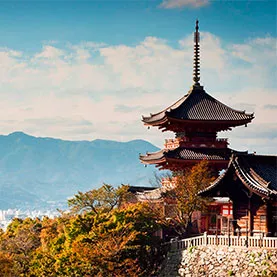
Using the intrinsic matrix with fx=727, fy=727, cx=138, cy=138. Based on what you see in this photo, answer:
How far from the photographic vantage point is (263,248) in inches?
1144

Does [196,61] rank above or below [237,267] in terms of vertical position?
above

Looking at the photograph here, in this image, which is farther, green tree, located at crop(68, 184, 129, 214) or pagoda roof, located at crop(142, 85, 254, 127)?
pagoda roof, located at crop(142, 85, 254, 127)

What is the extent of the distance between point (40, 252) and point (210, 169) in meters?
10.6

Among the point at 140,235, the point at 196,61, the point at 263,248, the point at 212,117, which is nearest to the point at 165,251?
the point at 140,235

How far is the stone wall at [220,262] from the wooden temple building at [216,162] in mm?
1274

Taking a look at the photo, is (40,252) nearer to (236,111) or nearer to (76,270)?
(76,270)

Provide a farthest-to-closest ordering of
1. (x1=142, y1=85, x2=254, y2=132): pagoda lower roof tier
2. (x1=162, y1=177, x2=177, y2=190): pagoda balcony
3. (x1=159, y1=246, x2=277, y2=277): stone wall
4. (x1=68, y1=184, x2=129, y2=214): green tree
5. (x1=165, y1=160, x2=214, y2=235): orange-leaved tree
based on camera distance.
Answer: (x1=142, y1=85, x2=254, y2=132): pagoda lower roof tier < (x1=162, y1=177, x2=177, y2=190): pagoda balcony < (x1=68, y1=184, x2=129, y2=214): green tree < (x1=165, y1=160, x2=214, y2=235): orange-leaved tree < (x1=159, y1=246, x2=277, y2=277): stone wall

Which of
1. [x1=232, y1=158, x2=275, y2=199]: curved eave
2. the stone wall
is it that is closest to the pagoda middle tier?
the stone wall

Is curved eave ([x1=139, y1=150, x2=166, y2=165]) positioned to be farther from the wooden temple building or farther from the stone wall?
the stone wall

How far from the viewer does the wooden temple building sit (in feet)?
102

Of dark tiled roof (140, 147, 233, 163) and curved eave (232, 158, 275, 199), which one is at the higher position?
dark tiled roof (140, 147, 233, 163)

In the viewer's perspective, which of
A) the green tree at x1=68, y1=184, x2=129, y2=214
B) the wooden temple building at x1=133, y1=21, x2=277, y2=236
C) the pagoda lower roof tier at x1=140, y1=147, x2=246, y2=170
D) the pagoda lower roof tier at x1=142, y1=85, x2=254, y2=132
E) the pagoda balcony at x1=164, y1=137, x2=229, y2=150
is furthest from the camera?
the pagoda balcony at x1=164, y1=137, x2=229, y2=150

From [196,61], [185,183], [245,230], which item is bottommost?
[245,230]

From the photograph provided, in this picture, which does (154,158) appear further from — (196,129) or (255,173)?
(255,173)
